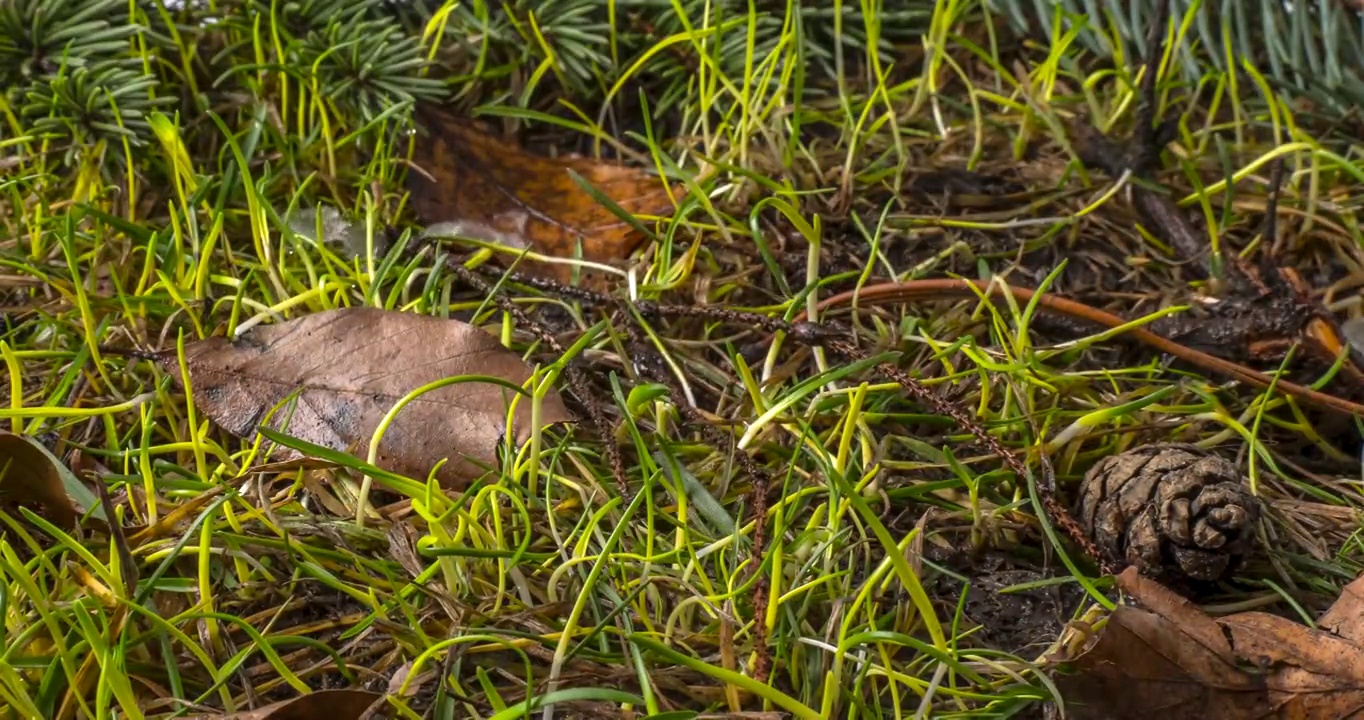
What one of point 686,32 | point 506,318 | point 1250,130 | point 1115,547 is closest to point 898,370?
point 1115,547

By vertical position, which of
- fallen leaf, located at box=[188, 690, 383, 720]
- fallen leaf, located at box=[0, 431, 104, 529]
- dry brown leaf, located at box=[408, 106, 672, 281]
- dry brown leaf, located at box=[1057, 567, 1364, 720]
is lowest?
dry brown leaf, located at box=[1057, 567, 1364, 720]

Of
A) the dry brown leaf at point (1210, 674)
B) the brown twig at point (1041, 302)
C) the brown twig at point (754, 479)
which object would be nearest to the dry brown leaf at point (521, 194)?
the brown twig at point (754, 479)

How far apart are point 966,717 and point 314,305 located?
0.71 meters

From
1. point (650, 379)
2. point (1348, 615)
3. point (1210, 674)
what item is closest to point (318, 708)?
point (650, 379)

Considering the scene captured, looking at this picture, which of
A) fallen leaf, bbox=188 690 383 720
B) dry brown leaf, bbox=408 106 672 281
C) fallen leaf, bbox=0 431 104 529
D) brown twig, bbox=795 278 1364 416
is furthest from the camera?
dry brown leaf, bbox=408 106 672 281

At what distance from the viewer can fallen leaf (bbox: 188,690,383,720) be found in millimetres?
764

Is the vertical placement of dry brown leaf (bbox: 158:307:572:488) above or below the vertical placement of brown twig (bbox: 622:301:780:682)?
above

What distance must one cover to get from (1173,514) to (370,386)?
2.24ft

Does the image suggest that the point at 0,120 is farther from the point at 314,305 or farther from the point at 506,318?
the point at 506,318

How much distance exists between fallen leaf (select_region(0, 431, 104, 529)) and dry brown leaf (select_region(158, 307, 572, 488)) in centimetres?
12

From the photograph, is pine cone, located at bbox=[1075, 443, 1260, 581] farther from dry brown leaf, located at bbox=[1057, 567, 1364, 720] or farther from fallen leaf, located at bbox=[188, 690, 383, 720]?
fallen leaf, located at bbox=[188, 690, 383, 720]

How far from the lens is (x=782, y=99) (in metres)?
1.27

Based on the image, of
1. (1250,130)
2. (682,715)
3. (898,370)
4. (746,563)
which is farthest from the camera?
(1250,130)

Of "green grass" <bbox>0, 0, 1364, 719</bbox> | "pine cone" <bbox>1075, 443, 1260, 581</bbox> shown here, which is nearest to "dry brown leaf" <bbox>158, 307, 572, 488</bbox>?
"green grass" <bbox>0, 0, 1364, 719</bbox>
